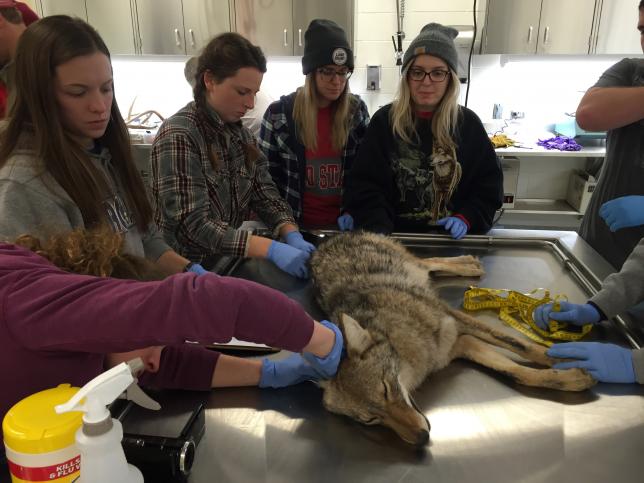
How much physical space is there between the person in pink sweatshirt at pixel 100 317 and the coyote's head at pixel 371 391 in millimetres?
384

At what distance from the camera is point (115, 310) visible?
905mm

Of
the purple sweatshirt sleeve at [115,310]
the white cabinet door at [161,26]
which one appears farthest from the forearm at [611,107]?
the white cabinet door at [161,26]

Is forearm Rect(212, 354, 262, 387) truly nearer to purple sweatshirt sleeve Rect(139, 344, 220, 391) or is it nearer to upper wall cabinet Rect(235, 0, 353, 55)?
purple sweatshirt sleeve Rect(139, 344, 220, 391)

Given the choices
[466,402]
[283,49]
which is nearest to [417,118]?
[466,402]

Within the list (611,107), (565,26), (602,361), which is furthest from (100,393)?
(565,26)

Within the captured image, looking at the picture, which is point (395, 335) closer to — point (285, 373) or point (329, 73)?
point (285, 373)

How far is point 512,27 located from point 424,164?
10.6 ft

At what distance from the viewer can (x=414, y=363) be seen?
5.39 ft

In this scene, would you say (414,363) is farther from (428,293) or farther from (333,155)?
(333,155)

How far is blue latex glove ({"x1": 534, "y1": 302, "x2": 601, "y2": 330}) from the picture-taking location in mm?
1698

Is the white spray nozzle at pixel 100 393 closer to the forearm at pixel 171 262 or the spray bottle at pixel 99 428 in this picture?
the spray bottle at pixel 99 428

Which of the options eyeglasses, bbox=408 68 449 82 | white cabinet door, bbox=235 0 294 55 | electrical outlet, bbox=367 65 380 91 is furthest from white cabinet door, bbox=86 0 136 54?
eyeglasses, bbox=408 68 449 82

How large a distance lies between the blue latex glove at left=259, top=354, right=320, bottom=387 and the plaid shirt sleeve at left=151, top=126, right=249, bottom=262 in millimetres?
863

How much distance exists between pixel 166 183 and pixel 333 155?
1212 mm
